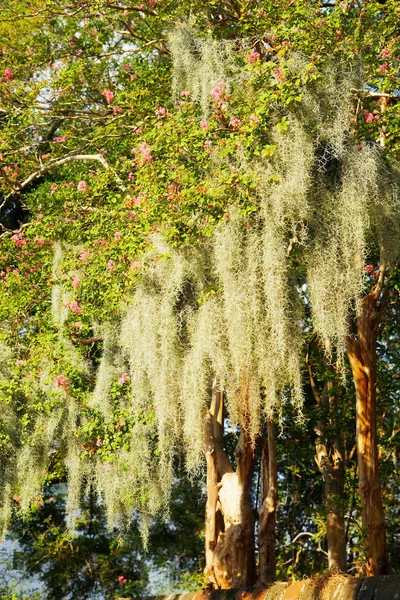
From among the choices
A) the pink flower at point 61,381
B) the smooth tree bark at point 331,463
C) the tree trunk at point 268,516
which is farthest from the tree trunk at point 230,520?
the smooth tree bark at point 331,463

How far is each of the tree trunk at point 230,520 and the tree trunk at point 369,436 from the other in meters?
1.02

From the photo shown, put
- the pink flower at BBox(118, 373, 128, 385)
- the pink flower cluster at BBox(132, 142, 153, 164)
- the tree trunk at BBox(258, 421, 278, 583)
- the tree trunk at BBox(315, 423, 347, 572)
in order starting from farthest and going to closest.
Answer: the tree trunk at BBox(315, 423, 347, 572) < the tree trunk at BBox(258, 421, 278, 583) < the pink flower at BBox(118, 373, 128, 385) < the pink flower cluster at BBox(132, 142, 153, 164)

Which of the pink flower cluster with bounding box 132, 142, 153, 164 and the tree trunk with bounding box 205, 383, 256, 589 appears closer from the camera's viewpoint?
the pink flower cluster with bounding box 132, 142, 153, 164

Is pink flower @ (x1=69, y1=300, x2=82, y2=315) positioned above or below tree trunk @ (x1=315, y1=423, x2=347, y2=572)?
above

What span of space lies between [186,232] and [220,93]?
3.54 ft

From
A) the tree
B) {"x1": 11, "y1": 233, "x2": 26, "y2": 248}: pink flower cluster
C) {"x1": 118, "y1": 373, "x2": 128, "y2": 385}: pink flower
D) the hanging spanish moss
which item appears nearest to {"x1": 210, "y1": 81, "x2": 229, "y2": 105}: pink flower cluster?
the tree

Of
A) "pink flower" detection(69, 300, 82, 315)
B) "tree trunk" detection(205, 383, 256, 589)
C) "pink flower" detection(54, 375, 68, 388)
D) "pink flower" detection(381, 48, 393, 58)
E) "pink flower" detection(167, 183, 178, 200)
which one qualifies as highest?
"pink flower" detection(381, 48, 393, 58)

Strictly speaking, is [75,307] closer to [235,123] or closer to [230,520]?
[230,520]

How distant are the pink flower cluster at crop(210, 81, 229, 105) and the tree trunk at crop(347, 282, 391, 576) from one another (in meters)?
2.25

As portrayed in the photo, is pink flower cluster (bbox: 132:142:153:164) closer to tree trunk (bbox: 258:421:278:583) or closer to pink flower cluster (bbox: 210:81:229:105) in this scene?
pink flower cluster (bbox: 210:81:229:105)

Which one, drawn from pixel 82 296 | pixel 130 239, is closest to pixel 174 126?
pixel 130 239

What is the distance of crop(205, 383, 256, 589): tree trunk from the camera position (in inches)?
323

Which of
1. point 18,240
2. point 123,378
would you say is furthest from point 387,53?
point 18,240

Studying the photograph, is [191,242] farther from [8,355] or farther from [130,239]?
[8,355]
